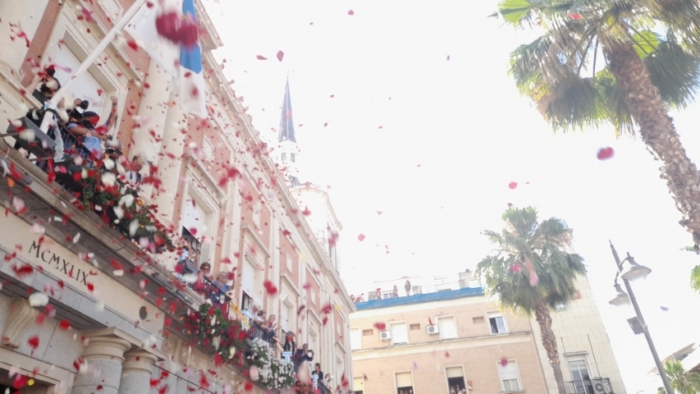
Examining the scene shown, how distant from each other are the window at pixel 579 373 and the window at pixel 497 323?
3703 mm

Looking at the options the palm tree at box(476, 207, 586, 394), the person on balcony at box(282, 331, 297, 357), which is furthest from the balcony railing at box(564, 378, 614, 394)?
the person on balcony at box(282, 331, 297, 357)

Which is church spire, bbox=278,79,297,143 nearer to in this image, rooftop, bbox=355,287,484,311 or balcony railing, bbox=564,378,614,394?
rooftop, bbox=355,287,484,311

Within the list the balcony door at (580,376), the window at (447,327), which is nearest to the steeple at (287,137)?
the window at (447,327)

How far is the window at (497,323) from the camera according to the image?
98.0 feet

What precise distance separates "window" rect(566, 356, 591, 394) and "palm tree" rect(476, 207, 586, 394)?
787 centimetres

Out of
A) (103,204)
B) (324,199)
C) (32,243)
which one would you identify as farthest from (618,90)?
(324,199)

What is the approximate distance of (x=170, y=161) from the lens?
968 centimetres

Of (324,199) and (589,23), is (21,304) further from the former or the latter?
(324,199)

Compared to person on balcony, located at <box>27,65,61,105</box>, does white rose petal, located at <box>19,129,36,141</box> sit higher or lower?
lower

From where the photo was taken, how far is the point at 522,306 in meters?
21.0

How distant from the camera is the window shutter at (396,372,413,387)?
2970 centimetres

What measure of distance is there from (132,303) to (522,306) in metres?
17.4

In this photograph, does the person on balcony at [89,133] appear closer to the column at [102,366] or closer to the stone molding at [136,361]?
the column at [102,366]

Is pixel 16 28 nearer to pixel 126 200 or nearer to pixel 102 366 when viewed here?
pixel 126 200
